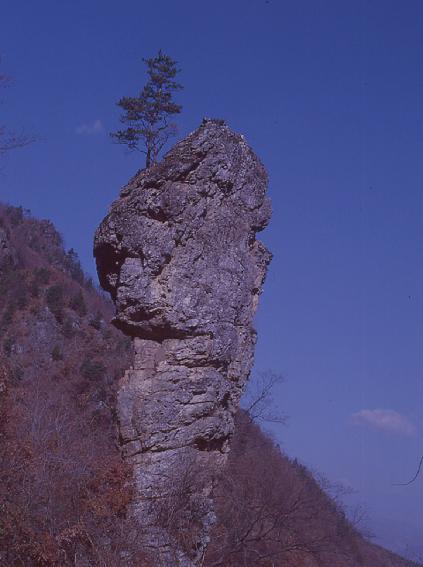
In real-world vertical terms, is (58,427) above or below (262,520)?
above

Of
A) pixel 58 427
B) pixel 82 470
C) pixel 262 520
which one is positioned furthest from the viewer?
pixel 262 520

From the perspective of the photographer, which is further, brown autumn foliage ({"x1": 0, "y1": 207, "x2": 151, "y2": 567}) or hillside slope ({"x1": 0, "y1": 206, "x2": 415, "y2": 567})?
hillside slope ({"x1": 0, "y1": 206, "x2": 415, "y2": 567})

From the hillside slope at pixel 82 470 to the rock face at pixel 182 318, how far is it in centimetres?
44

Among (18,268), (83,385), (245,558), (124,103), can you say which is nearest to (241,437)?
(83,385)

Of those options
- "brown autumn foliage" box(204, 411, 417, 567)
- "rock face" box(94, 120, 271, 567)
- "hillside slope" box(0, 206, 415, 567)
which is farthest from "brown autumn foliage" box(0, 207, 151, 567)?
"brown autumn foliage" box(204, 411, 417, 567)

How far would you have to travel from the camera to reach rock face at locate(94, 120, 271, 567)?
16203 millimetres

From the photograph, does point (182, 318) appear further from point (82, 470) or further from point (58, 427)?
point (58, 427)

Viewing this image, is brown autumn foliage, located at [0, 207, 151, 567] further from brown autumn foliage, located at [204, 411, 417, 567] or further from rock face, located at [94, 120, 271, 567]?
brown autumn foliage, located at [204, 411, 417, 567]

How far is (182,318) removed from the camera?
651 inches

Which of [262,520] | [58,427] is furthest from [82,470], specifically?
[262,520]

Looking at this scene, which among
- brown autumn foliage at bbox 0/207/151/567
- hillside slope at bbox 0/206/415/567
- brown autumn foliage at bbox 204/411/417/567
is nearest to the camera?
brown autumn foliage at bbox 0/207/151/567

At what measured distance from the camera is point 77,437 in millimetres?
24609

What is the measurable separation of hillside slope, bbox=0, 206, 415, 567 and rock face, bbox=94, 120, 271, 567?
1.43 feet

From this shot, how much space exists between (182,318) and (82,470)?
4542 mm
